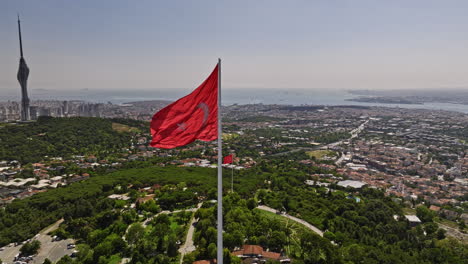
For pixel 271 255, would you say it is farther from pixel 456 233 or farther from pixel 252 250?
pixel 456 233

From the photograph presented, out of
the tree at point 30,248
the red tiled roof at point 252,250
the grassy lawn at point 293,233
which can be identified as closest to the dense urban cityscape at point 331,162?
the grassy lawn at point 293,233

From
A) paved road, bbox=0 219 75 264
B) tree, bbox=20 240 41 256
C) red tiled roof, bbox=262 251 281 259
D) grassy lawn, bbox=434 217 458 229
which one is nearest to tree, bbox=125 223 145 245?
paved road, bbox=0 219 75 264

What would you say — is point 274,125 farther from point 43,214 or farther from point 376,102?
point 376,102

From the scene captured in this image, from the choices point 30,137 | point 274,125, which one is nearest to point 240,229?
point 30,137

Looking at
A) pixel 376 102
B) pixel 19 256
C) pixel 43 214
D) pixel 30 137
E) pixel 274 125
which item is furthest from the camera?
pixel 376 102

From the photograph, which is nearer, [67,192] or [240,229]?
[240,229]

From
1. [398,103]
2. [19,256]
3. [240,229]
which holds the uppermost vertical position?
[398,103]

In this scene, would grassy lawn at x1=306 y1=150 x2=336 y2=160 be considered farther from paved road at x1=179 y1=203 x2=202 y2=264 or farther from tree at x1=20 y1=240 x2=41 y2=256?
tree at x1=20 y1=240 x2=41 y2=256
